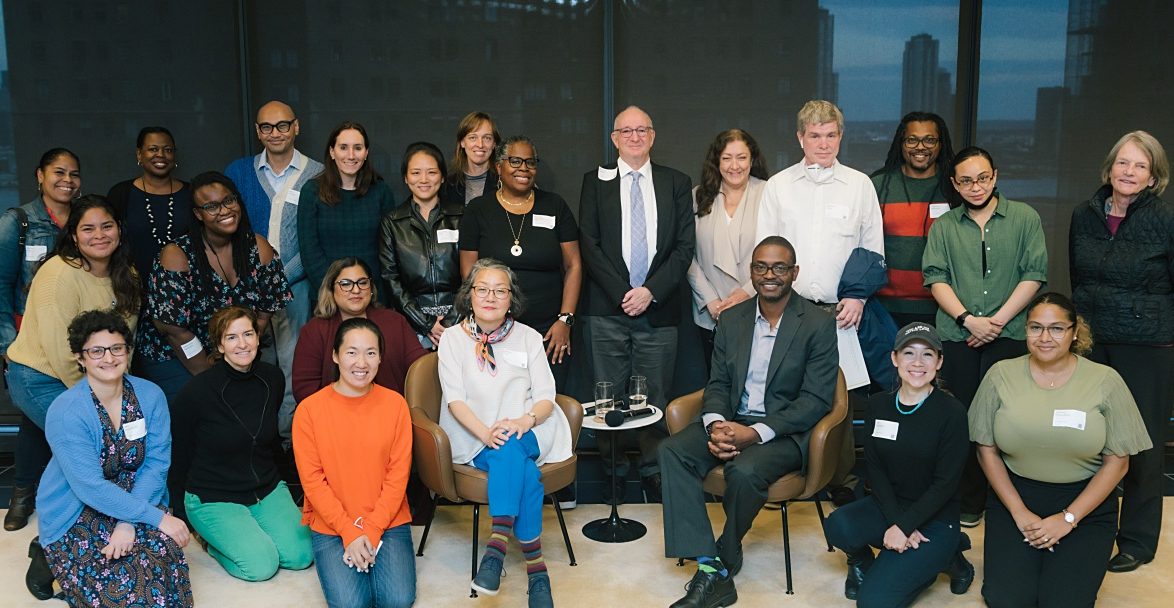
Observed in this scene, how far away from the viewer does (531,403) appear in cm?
395

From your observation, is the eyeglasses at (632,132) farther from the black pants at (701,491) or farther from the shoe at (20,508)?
the shoe at (20,508)

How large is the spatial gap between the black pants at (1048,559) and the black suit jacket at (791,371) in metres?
0.77

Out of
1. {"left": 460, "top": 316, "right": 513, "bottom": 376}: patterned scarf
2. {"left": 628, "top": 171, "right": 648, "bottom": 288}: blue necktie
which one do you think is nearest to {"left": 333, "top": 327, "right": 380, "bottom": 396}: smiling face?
{"left": 460, "top": 316, "right": 513, "bottom": 376}: patterned scarf

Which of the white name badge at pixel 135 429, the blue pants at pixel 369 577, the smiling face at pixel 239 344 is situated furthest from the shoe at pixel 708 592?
the white name badge at pixel 135 429

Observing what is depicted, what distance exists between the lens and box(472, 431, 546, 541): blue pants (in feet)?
11.8

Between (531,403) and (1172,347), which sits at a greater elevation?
(1172,347)

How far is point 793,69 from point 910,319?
67.7 inches

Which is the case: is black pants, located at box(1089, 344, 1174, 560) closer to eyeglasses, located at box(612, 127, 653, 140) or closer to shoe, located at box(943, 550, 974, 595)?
shoe, located at box(943, 550, 974, 595)

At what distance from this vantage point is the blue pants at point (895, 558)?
3.42 metres

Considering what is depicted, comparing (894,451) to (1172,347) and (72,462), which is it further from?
(72,462)

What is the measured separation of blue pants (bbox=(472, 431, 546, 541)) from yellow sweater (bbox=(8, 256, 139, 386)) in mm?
1904

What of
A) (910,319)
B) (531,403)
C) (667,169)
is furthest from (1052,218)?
(531,403)

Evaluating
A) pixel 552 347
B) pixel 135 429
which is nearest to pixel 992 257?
pixel 552 347

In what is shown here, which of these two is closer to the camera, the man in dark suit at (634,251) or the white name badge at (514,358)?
the white name badge at (514,358)
